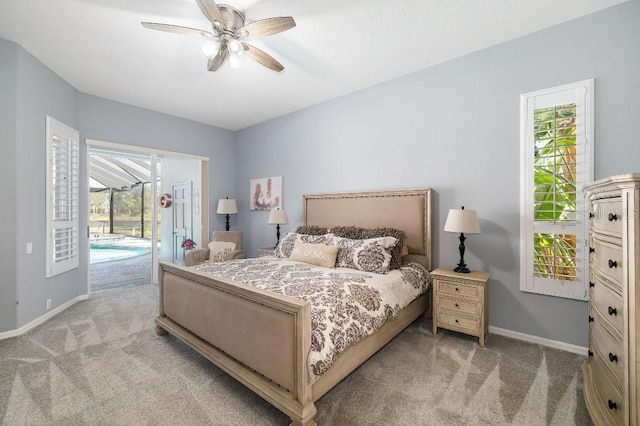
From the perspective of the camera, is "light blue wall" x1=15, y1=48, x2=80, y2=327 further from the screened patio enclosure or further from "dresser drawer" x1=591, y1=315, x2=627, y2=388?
"dresser drawer" x1=591, y1=315, x2=627, y2=388

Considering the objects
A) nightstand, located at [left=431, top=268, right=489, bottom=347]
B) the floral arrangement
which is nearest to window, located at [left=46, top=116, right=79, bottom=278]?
the floral arrangement

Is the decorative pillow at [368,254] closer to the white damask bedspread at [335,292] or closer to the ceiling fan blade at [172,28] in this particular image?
the white damask bedspread at [335,292]

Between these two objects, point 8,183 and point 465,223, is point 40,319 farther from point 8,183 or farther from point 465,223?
point 465,223

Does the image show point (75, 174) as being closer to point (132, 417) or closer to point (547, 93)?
point (132, 417)

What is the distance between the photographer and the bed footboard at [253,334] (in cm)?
159

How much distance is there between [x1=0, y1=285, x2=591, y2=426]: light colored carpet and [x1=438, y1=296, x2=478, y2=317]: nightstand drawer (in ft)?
1.02

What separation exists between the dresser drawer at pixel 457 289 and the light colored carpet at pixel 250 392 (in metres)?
0.46

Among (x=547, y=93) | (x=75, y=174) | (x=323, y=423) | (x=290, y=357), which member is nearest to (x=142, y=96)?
(x=75, y=174)

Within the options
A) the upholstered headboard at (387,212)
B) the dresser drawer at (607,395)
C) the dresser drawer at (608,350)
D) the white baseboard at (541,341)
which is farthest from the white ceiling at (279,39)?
the white baseboard at (541,341)

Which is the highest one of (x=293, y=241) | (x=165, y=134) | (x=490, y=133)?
(x=165, y=134)

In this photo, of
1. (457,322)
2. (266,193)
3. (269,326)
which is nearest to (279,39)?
(269,326)

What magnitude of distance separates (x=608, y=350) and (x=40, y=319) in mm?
5113

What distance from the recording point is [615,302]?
4.76 feet

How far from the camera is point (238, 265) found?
3.08 metres
